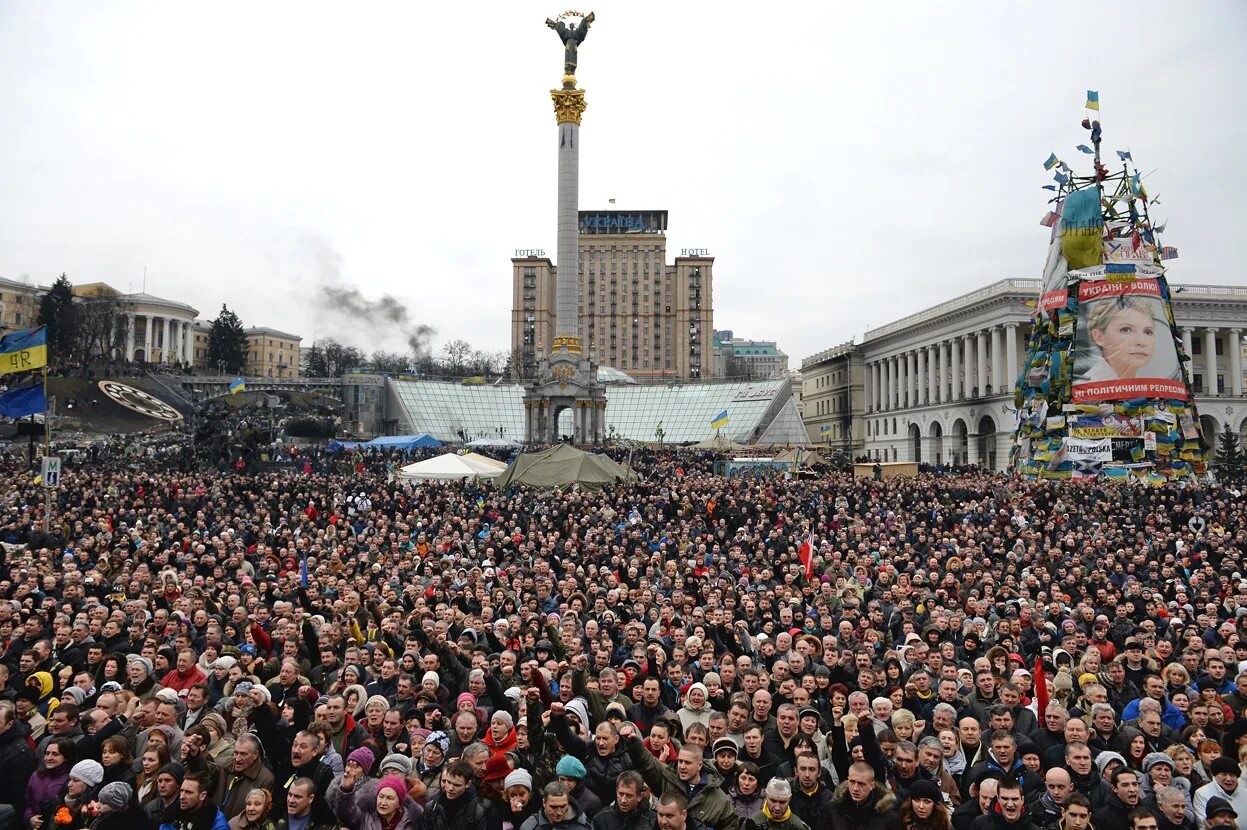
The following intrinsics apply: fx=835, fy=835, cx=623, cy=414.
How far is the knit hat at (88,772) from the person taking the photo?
5.51 m

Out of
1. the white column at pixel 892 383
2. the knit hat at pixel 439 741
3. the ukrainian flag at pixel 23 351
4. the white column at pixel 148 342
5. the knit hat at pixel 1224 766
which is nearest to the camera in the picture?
the knit hat at pixel 1224 766

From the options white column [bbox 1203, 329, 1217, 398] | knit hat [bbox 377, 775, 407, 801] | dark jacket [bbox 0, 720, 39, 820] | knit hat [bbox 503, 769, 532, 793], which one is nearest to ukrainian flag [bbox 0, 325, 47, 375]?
dark jacket [bbox 0, 720, 39, 820]

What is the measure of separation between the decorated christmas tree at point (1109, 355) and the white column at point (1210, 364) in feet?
112

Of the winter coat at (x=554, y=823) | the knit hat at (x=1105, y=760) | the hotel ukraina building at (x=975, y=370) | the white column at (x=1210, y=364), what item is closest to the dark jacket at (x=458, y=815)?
the winter coat at (x=554, y=823)

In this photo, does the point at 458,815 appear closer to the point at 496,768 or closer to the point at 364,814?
the point at 496,768

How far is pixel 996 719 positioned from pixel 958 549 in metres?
11.2

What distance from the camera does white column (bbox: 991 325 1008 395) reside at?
60.5m

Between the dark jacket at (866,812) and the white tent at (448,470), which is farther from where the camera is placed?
the white tent at (448,470)

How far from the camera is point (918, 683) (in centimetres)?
771

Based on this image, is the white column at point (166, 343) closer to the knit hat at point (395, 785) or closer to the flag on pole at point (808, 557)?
the flag on pole at point (808, 557)

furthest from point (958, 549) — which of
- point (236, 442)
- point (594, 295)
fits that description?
point (594, 295)

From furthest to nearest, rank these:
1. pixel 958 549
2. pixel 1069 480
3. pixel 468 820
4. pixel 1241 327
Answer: pixel 1241 327
pixel 1069 480
pixel 958 549
pixel 468 820

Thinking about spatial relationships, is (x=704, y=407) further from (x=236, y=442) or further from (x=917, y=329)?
(x=236, y=442)

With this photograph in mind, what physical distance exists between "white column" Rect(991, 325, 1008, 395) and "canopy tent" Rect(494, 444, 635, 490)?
41239 millimetres
